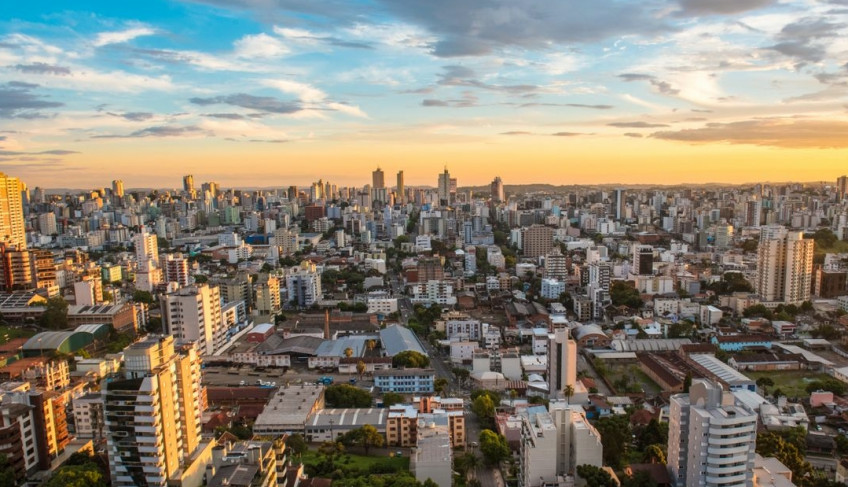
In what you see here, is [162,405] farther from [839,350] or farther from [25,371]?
[839,350]

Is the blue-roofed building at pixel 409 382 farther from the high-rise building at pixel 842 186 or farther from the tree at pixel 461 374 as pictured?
the high-rise building at pixel 842 186

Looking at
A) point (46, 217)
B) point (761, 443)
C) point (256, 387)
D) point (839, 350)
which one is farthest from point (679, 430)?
point (46, 217)

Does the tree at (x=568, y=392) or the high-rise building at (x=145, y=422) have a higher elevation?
the high-rise building at (x=145, y=422)

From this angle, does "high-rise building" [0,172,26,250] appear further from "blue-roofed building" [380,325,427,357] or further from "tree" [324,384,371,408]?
"tree" [324,384,371,408]

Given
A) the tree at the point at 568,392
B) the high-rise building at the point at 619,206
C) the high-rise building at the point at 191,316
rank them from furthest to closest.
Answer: the high-rise building at the point at 619,206 < the high-rise building at the point at 191,316 < the tree at the point at 568,392

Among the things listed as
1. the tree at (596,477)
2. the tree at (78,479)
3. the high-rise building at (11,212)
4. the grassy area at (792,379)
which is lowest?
the grassy area at (792,379)

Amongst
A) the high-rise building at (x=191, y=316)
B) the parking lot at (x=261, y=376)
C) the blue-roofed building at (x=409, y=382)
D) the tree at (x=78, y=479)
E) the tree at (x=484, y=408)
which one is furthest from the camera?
the high-rise building at (x=191, y=316)

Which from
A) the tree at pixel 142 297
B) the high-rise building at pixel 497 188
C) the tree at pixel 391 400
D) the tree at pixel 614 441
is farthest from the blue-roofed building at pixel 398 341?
the high-rise building at pixel 497 188

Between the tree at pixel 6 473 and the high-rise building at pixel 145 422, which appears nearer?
the high-rise building at pixel 145 422
